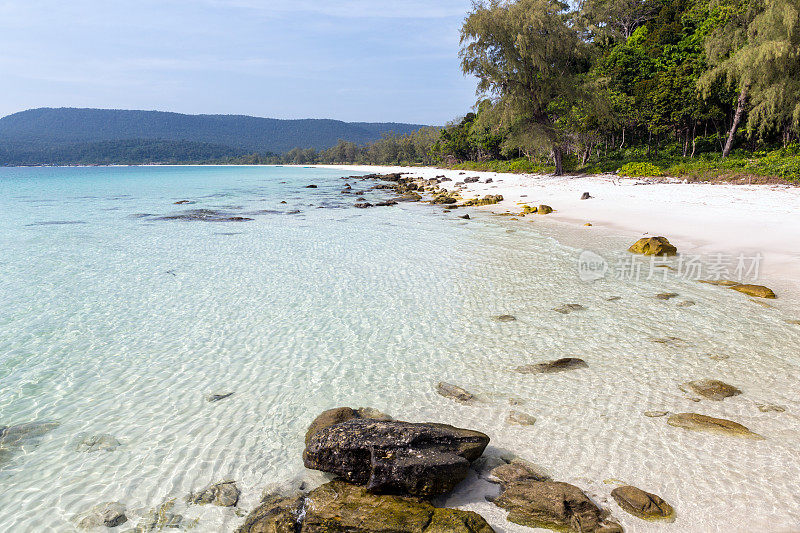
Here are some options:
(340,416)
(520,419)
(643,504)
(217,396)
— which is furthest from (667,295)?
(217,396)

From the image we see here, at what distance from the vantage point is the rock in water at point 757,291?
9.16m

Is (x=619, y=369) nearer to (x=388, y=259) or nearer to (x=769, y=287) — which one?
(x=769, y=287)

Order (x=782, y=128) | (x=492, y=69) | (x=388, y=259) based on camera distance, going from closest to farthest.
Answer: (x=388, y=259), (x=782, y=128), (x=492, y=69)

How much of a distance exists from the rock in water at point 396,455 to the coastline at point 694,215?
893 cm

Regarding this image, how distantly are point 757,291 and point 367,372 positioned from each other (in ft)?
28.7

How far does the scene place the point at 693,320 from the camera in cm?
821

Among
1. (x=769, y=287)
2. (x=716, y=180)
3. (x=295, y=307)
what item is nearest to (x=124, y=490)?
(x=295, y=307)

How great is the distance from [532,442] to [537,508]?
110cm

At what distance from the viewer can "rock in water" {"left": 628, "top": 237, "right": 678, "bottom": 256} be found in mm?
13266

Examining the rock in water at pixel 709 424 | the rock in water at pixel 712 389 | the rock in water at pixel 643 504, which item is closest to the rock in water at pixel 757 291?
the rock in water at pixel 712 389

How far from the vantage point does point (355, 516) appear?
12.0ft

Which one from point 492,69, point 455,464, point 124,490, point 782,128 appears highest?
point 492,69

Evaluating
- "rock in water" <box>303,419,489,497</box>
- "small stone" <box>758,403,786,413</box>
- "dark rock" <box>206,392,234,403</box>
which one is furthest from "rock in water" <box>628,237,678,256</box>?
"dark rock" <box>206,392,234,403</box>

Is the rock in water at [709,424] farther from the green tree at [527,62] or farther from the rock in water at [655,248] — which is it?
the green tree at [527,62]
